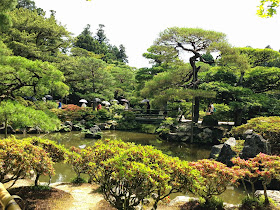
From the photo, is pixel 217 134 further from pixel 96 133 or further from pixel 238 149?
pixel 96 133

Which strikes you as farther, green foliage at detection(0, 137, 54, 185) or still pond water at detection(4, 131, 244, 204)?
still pond water at detection(4, 131, 244, 204)

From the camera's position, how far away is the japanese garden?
12.2 ft

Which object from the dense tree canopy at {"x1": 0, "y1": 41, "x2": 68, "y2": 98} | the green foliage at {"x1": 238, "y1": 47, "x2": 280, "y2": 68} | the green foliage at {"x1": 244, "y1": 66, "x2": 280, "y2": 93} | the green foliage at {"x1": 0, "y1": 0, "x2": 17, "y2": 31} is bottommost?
the dense tree canopy at {"x1": 0, "y1": 41, "x2": 68, "y2": 98}

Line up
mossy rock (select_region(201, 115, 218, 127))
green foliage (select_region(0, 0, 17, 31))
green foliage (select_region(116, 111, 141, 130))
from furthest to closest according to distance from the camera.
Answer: green foliage (select_region(116, 111, 141, 130)), mossy rock (select_region(201, 115, 218, 127)), green foliage (select_region(0, 0, 17, 31))

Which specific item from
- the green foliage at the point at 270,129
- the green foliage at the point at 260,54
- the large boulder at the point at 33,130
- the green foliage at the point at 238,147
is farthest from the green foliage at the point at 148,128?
the green foliage at the point at 238,147

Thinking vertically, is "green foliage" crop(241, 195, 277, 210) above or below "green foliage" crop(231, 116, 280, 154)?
below

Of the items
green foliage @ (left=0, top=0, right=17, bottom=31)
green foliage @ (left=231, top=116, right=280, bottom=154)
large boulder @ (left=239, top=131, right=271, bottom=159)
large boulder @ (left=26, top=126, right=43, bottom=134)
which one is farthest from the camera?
large boulder @ (left=26, top=126, right=43, bottom=134)

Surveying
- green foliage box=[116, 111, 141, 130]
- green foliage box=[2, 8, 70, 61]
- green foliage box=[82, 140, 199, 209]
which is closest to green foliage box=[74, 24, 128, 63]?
green foliage box=[2, 8, 70, 61]

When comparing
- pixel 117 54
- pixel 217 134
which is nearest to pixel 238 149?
pixel 217 134

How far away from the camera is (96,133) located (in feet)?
45.2

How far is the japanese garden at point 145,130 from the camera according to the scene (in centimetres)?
372

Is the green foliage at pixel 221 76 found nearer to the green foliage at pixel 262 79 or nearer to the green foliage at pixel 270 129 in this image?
the green foliage at pixel 262 79

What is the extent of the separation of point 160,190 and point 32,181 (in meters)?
3.79

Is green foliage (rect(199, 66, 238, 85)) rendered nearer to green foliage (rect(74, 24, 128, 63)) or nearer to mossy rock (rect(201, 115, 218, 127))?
mossy rock (rect(201, 115, 218, 127))
